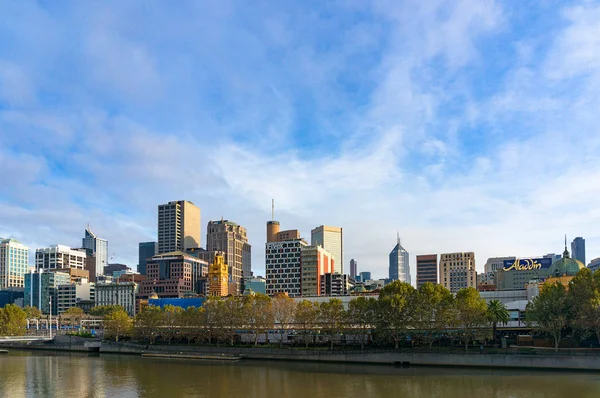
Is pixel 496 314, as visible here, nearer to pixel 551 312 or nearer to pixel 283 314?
pixel 551 312

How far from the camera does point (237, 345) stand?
13812 cm

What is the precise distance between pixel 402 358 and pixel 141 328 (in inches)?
2956

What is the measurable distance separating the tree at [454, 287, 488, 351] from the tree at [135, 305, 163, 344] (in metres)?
78.3

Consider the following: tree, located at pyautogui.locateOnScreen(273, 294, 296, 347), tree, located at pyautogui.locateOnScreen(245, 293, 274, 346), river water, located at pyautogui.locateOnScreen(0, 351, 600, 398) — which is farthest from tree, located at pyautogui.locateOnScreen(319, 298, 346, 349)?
river water, located at pyautogui.locateOnScreen(0, 351, 600, 398)

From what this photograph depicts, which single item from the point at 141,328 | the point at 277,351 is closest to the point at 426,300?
the point at 277,351

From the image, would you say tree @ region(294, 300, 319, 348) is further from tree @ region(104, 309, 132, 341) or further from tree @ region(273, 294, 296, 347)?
tree @ region(104, 309, 132, 341)

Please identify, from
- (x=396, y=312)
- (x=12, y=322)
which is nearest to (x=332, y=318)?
(x=396, y=312)

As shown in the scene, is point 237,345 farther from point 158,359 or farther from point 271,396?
point 271,396

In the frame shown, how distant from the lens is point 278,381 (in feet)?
302

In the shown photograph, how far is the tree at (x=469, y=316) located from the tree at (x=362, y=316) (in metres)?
17.9

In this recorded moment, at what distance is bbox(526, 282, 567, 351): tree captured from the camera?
10944 centimetres

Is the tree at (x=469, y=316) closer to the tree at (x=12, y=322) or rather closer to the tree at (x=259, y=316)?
the tree at (x=259, y=316)

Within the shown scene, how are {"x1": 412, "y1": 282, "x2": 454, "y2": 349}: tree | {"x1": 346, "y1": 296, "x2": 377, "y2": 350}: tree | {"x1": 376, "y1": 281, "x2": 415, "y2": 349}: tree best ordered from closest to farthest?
1. {"x1": 412, "y1": 282, "x2": 454, "y2": 349}: tree
2. {"x1": 376, "y1": 281, "x2": 415, "y2": 349}: tree
3. {"x1": 346, "y1": 296, "x2": 377, "y2": 350}: tree

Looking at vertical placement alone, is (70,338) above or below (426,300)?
below
